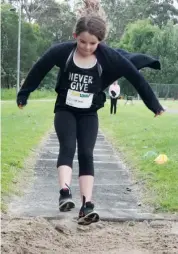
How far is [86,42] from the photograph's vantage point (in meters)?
4.81

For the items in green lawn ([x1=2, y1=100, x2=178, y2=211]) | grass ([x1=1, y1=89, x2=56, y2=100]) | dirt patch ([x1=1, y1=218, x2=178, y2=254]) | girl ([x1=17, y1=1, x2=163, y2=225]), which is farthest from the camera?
grass ([x1=1, y1=89, x2=56, y2=100])

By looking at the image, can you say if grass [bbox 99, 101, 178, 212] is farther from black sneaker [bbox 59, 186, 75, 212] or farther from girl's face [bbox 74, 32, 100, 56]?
girl's face [bbox 74, 32, 100, 56]

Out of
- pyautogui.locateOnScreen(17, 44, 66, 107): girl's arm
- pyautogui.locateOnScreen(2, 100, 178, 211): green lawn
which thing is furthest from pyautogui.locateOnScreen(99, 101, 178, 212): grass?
pyautogui.locateOnScreen(17, 44, 66, 107): girl's arm

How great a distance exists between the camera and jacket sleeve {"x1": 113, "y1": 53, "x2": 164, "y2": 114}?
16.4 feet

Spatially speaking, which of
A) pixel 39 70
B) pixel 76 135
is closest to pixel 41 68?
pixel 39 70

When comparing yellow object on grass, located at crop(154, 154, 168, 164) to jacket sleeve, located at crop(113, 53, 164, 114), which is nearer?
jacket sleeve, located at crop(113, 53, 164, 114)

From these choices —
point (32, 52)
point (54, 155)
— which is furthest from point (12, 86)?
point (54, 155)

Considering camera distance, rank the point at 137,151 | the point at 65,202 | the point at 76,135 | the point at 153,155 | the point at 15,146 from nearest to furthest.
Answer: the point at 65,202, the point at 76,135, the point at 153,155, the point at 137,151, the point at 15,146

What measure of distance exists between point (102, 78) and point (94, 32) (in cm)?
50

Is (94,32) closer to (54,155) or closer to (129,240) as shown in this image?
(129,240)

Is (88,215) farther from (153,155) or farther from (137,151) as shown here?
(137,151)

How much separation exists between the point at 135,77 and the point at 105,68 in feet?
0.97

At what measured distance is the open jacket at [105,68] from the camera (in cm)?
498

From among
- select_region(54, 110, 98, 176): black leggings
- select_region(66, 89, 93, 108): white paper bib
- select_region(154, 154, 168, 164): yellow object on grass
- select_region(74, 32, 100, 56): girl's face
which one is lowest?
select_region(154, 154, 168, 164): yellow object on grass
